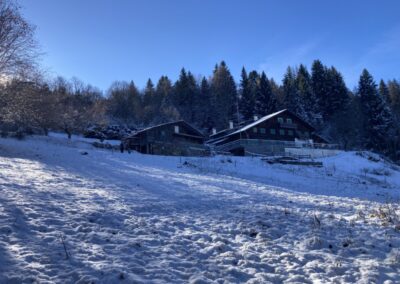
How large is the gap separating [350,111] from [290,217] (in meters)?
74.1

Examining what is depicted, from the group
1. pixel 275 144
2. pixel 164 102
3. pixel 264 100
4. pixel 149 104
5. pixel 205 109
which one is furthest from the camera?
pixel 149 104

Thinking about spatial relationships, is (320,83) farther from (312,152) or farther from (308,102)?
(312,152)

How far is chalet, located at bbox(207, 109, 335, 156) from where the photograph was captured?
59.0m

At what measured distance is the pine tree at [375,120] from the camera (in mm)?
73438

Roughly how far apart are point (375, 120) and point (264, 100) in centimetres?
2334

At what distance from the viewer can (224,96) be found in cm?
9069

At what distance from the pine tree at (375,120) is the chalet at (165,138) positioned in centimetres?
3469

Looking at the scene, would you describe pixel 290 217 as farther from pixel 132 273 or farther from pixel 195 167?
pixel 195 167

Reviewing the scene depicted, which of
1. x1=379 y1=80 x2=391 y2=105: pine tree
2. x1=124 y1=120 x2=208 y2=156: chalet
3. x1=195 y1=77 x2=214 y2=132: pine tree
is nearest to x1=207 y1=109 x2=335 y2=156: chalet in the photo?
x1=124 y1=120 x2=208 y2=156: chalet

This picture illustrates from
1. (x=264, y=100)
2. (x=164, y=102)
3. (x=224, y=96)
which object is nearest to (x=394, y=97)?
(x=264, y=100)

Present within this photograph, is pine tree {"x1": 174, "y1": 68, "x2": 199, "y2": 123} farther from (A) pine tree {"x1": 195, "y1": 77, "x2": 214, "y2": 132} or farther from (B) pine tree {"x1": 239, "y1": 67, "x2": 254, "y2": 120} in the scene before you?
(B) pine tree {"x1": 239, "y1": 67, "x2": 254, "y2": 120}

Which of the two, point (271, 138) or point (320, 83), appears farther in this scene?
point (320, 83)

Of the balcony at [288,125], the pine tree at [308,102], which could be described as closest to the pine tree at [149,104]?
the balcony at [288,125]

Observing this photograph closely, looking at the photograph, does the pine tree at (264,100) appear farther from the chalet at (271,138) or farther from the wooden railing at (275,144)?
the wooden railing at (275,144)
